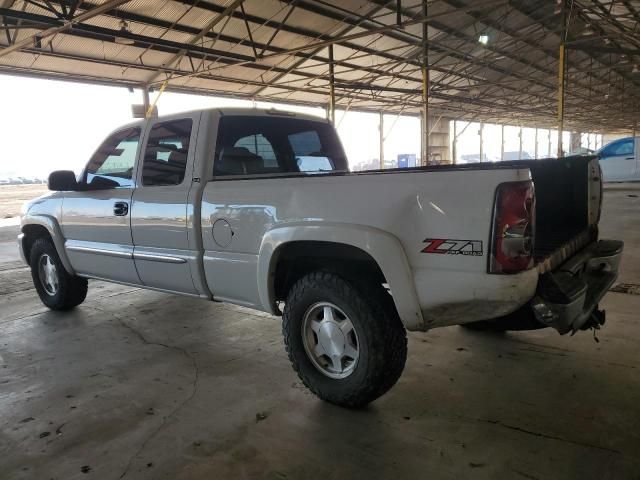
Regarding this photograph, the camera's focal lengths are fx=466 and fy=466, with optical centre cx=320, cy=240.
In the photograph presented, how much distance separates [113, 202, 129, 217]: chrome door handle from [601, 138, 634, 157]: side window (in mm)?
18889

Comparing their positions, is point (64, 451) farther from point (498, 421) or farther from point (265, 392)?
point (498, 421)

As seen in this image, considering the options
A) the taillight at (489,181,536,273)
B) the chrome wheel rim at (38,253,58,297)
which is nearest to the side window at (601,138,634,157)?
the taillight at (489,181,536,273)

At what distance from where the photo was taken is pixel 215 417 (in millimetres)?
2646

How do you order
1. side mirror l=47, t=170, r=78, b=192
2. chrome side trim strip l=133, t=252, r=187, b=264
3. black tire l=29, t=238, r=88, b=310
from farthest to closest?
black tire l=29, t=238, r=88, b=310 < side mirror l=47, t=170, r=78, b=192 < chrome side trim strip l=133, t=252, r=187, b=264

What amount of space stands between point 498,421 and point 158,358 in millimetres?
2417

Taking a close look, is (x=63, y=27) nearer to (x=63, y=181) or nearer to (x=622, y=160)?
(x=63, y=181)

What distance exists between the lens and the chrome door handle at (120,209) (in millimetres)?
3705

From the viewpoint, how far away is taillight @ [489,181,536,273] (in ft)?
6.68

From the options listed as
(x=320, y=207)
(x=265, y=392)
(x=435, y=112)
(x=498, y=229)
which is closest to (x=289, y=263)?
(x=320, y=207)

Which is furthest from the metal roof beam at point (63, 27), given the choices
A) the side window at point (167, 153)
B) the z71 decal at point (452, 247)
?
the z71 decal at point (452, 247)

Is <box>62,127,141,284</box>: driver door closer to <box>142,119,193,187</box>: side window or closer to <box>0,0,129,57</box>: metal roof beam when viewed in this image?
<box>142,119,193,187</box>: side window

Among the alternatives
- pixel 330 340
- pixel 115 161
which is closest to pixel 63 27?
pixel 115 161

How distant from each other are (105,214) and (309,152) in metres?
1.79

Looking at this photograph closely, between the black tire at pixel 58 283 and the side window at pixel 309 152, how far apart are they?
105 inches
